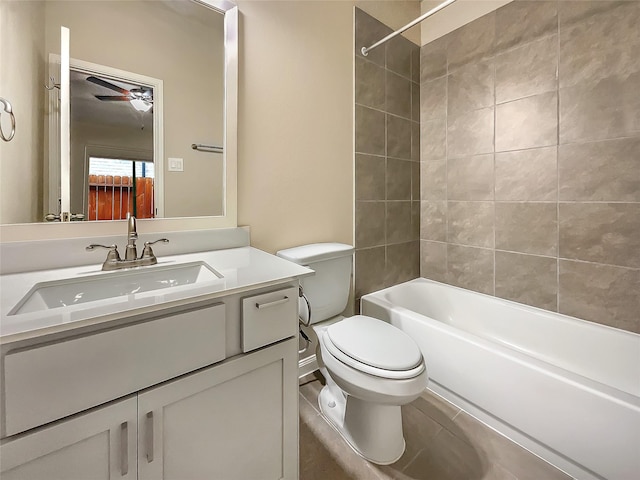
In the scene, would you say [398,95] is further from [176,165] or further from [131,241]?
[131,241]

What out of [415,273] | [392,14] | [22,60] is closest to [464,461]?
[415,273]

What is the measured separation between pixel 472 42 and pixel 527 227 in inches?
51.1

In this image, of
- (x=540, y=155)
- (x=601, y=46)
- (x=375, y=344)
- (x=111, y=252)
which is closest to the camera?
(x=111, y=252)

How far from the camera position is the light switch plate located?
1.28 metres

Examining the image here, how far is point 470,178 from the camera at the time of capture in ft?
6.75

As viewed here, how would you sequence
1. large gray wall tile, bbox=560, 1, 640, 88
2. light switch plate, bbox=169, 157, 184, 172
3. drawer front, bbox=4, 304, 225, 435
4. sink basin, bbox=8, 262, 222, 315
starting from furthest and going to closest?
large gray wall tile, bbox=560, 1, 640, 88 < light switch plate, bbox=169, 157, 184, 172 < sink basin, bbox=8, 262, 222, 315 < drawer front, bbox=4, 304, 225, 435

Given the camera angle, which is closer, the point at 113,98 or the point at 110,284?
the point at 110,284

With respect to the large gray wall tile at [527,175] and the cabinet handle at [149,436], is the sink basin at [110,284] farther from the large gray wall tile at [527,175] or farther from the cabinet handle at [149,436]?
the large gray wall tile at [527,175]

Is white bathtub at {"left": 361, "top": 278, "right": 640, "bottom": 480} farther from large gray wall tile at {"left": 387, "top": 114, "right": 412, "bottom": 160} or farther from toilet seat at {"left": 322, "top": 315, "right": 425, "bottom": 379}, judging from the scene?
large gray wall tile at {"left": 387, "top": 114, "right": 412, "bottom": 160}

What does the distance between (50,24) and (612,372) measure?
2787 mm

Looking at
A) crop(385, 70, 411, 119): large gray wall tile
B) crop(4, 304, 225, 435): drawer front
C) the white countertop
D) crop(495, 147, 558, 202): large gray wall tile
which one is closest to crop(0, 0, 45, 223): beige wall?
the white countertop

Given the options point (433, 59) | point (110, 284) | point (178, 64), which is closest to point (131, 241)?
point (110, 284)

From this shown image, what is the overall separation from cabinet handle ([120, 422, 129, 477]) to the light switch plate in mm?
969

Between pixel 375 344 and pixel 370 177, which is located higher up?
pixel 370 177
